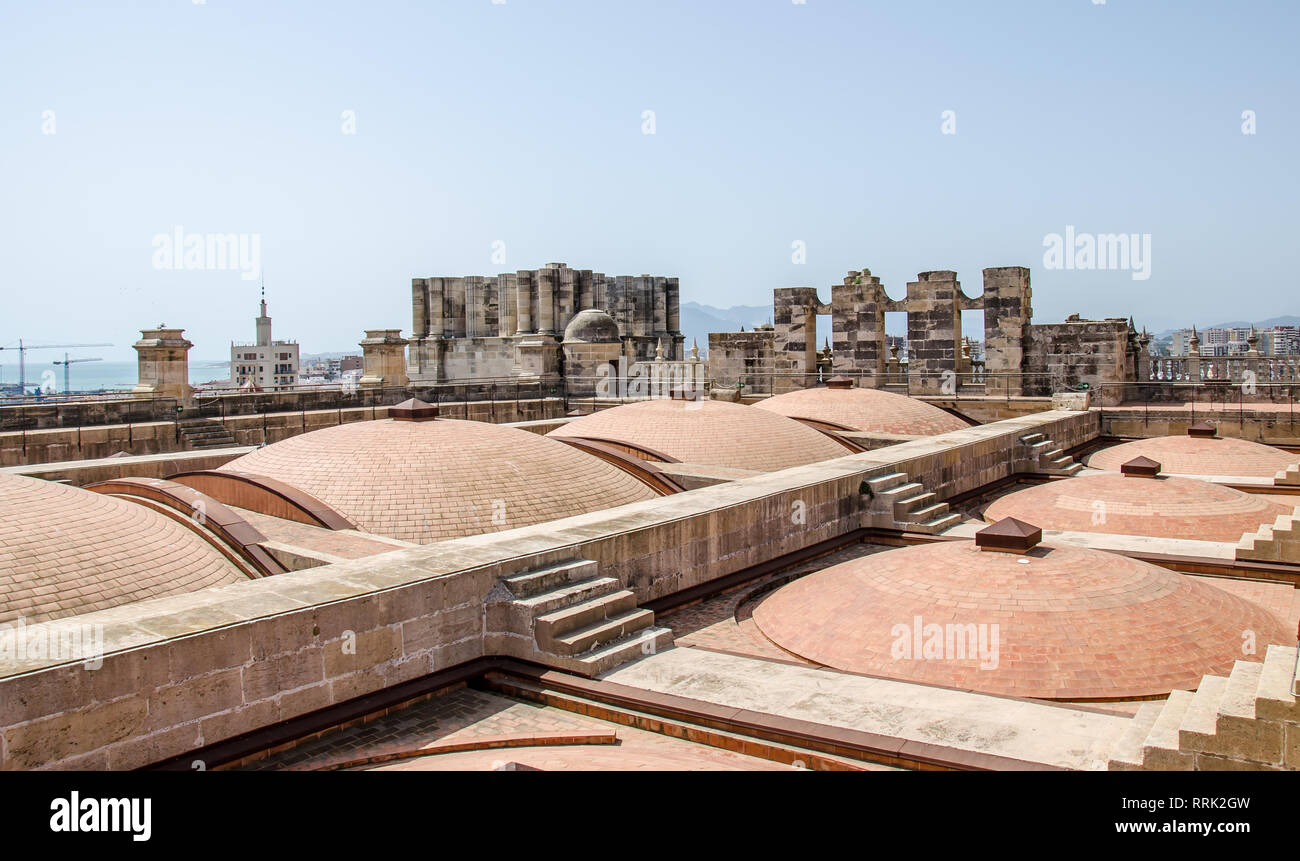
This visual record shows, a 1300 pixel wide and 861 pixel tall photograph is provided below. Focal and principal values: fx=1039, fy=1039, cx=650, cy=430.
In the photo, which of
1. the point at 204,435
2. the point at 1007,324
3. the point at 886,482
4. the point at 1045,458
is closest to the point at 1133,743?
the point at 886,482

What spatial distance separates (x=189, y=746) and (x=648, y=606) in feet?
15.0

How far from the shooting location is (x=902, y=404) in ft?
80.5

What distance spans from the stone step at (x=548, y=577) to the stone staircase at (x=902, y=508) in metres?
5.94

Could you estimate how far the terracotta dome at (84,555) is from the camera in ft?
26.6

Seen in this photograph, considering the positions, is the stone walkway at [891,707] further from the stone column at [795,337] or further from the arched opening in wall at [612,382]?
the arched opening in wall at [612,382]

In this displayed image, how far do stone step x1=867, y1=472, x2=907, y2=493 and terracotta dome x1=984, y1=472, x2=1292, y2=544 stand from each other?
6.35 ft

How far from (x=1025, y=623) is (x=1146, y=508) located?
7.58 metres

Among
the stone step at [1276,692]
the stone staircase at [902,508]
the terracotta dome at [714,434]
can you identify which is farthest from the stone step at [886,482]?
the stone step at [1276,692]

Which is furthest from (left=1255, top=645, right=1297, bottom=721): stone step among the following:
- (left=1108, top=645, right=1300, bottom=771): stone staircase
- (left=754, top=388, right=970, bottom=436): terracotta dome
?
(left=754, top=388, right=970, bottom=436): terracotta dome

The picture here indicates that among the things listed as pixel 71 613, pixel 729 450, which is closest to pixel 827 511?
pixel 729 450

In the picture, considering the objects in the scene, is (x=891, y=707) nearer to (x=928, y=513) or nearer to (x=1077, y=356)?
(x=928, y=513)

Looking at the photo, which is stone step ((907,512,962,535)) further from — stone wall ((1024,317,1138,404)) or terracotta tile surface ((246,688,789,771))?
stone wall ((1024,317,1138,404))

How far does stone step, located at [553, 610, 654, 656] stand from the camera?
7.90 m
